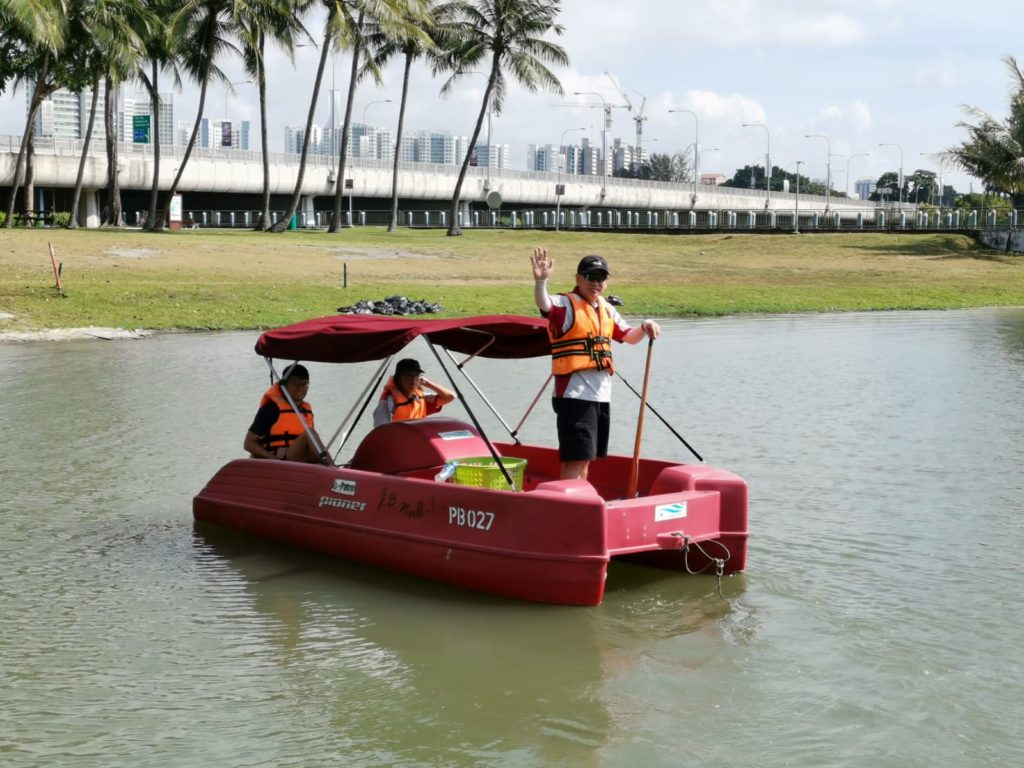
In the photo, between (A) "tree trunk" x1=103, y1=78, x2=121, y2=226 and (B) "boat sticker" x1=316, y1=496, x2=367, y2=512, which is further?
(A) "tree trunk" x1=103, y1=78, x2=121, y2=226

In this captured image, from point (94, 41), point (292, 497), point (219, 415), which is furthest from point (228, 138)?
point (292, 497)

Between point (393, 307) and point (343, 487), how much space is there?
20187 millimetres

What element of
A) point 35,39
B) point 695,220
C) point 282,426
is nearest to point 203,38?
point 35,39

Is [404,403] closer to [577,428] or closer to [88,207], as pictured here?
[577,428]

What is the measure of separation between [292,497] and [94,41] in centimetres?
3964

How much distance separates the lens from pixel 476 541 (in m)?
7.86

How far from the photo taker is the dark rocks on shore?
28.6 metres

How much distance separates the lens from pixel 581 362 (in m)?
8.22

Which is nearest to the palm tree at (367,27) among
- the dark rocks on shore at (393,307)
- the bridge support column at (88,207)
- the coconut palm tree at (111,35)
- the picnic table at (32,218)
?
the coconut palm tree at (111,35)

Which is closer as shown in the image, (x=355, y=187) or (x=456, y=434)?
(x=456, y=434)

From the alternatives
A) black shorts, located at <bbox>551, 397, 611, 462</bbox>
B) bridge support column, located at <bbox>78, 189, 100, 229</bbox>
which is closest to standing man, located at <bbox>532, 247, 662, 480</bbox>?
black shorts, located at <bbox>551, 397, 611, 462</bbox>

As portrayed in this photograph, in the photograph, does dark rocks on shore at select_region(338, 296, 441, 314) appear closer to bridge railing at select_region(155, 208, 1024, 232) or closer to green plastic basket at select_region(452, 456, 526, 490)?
green plastic basket at select_region(452, 456, 526, 490)

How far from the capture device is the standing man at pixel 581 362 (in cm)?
824

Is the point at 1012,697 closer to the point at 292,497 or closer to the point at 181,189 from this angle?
the point at 292,497
